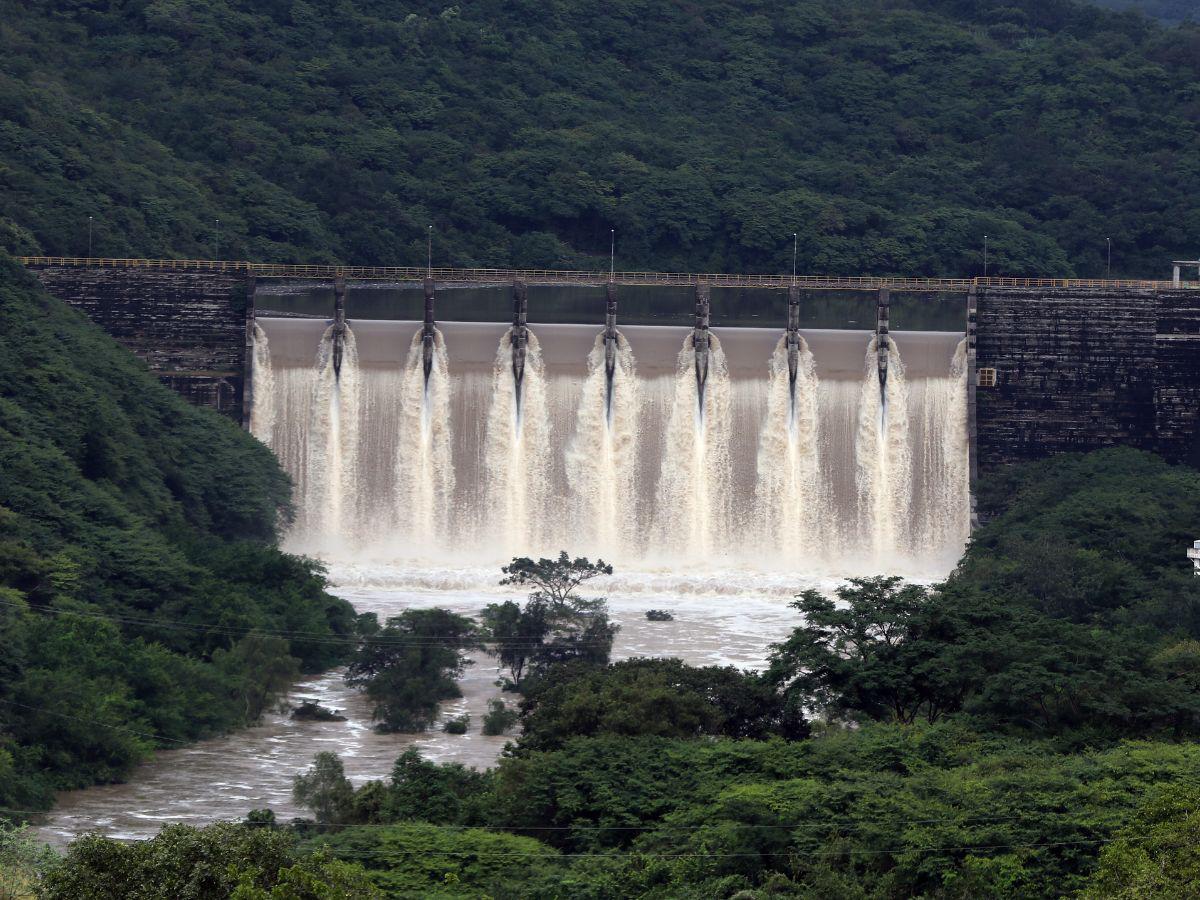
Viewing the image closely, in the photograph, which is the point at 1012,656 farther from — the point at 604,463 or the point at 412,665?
the point at 604,463

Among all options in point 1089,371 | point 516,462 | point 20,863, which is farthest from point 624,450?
point 20,863

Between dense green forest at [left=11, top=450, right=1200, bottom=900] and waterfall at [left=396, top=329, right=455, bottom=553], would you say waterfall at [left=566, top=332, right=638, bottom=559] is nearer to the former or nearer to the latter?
waterfall at [left=396, top=329, right=455, bottom=553]

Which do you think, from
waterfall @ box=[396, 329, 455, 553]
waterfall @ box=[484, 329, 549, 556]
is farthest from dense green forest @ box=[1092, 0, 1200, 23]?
waterfall @ box=[396, 329, 455, 553]

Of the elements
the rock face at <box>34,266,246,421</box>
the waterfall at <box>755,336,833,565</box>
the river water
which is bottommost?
the river water

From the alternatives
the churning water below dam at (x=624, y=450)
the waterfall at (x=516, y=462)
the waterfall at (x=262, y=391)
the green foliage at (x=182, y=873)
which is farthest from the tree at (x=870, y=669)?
the waterfall at (x=262, y=391)

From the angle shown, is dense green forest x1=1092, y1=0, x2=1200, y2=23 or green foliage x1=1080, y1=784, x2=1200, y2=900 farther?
dense green forest x1=1092, y1=0, x2=1200, y2=23
